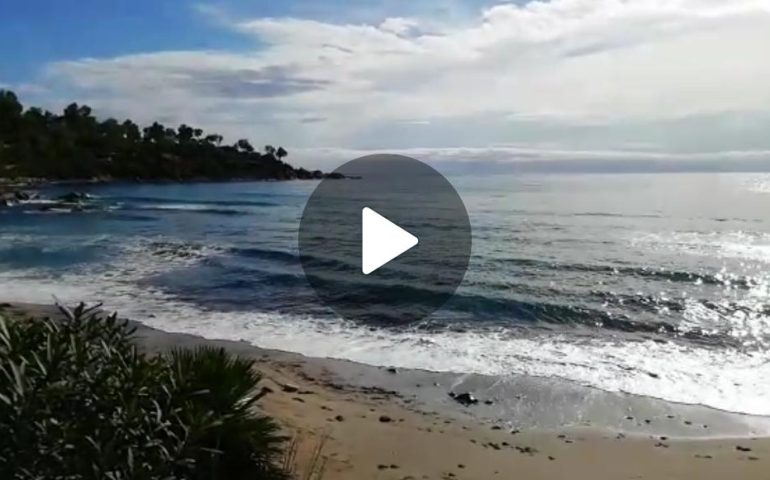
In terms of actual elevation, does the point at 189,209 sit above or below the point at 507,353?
above

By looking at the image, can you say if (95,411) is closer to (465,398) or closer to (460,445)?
(460,445)

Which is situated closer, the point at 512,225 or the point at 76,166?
the point at 512,225

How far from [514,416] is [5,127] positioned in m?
106

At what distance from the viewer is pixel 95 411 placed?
3395 mm

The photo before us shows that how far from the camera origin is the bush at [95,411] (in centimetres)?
315

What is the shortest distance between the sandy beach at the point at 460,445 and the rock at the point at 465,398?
0.15 m

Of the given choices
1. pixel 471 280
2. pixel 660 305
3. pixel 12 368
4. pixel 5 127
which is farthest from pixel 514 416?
pixel 5 127

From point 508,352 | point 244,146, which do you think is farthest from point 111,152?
point 508,352

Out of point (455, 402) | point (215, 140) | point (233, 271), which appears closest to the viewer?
point (455, 402)

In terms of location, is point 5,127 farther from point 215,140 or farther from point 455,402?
point 455,402

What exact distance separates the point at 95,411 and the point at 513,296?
45.9 ft

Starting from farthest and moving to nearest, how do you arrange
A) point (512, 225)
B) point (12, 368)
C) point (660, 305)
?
1. point (512, 225)
2. point (660, 305)
3. point (12, 368)

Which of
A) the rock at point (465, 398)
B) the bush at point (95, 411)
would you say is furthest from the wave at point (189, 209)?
the bush at point (95, 411)

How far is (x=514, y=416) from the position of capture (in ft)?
27.6
